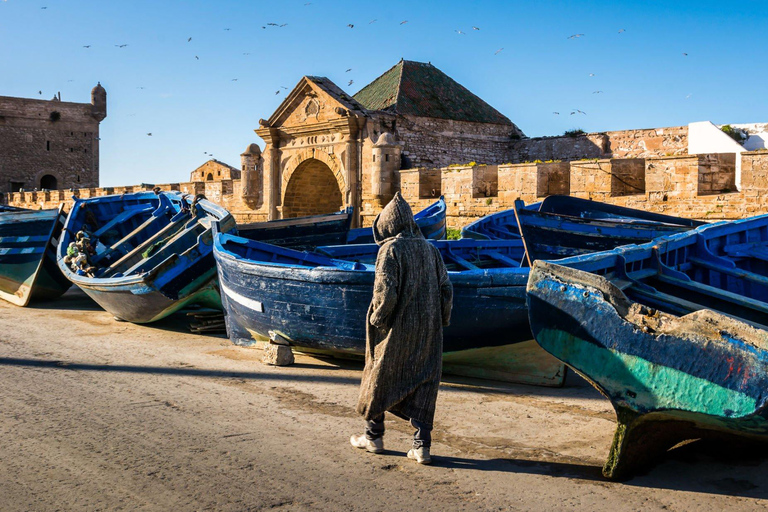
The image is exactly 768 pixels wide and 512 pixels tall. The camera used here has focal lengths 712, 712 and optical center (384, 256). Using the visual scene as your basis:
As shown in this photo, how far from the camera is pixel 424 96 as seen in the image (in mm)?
21250

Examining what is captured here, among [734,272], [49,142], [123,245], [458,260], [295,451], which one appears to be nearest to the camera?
[295,451]

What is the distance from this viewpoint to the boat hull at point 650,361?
11.3ft

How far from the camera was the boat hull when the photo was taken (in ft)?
11.3

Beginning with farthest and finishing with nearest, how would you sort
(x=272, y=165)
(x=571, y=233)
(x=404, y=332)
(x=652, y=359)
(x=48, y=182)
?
1. (x=48, y=182)
2. (x=272, y=165)
3. (x=571, y=233)
4. (x=404, y=332)
5. (x=652, y=359)

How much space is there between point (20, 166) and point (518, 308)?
46140mm

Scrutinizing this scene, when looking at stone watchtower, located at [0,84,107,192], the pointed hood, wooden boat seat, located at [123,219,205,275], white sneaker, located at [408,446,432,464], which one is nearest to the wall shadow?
white sneaker, located at [408,446,432,464]

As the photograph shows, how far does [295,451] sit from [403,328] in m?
1.03

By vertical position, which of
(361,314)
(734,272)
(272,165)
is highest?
(272,165)

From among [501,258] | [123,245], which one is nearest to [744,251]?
[501,258]

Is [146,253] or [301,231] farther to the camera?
[301,231]

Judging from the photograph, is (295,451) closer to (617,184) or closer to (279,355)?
(279,355)

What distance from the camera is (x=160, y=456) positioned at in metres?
4.18

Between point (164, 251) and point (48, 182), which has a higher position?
point (48, 182)

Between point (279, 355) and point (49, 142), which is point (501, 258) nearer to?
point (279, 355)
